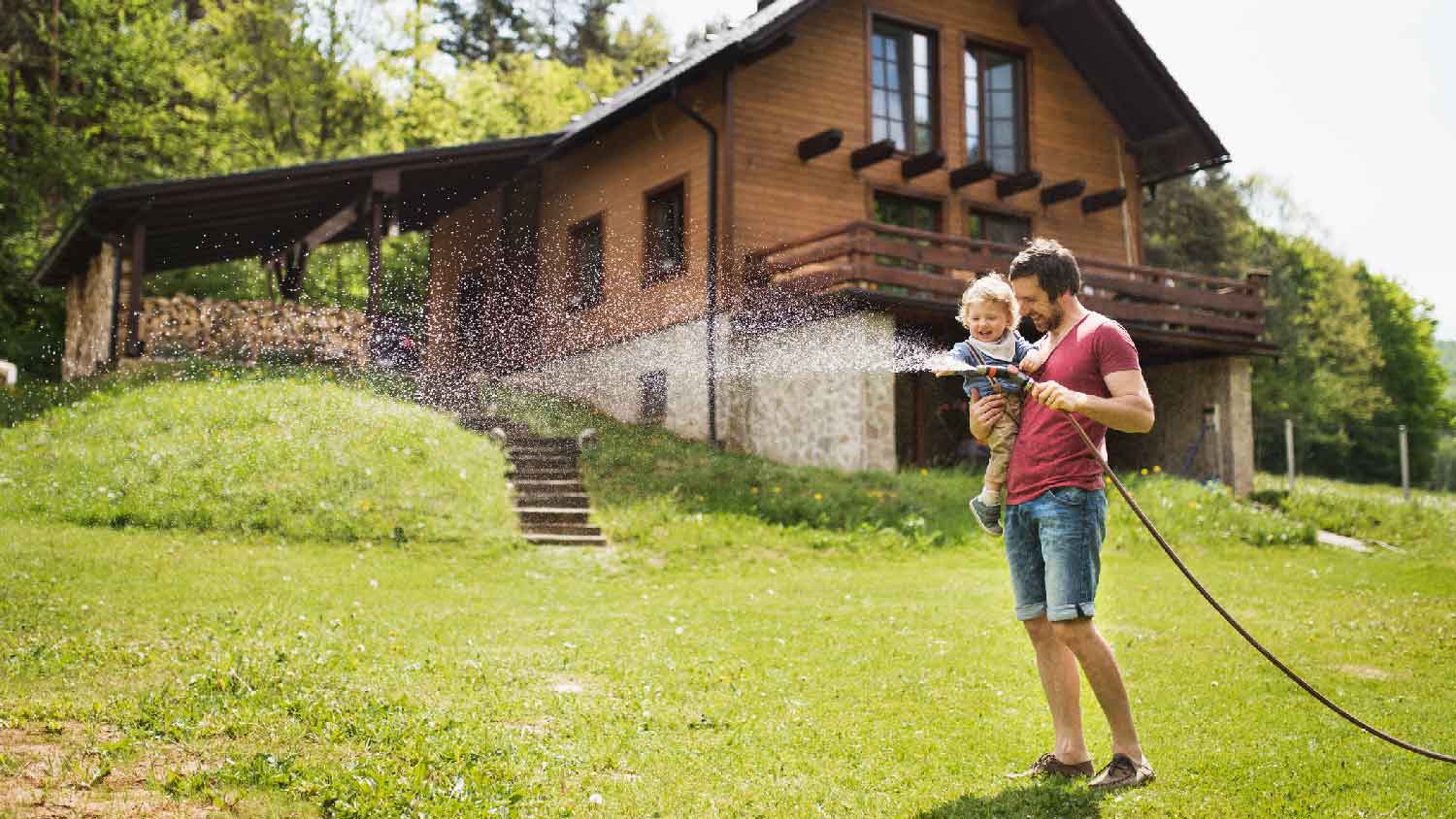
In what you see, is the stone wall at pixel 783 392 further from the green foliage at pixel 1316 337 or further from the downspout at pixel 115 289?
the green foliage at pixel 1316 337

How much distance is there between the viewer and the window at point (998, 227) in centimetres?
2041

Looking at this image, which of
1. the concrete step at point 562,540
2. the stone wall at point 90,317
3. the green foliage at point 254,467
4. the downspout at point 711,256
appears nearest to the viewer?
the green foliage at point 254,467

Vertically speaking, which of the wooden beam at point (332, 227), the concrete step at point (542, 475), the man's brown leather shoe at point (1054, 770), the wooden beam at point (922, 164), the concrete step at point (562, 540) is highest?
the wooden beam at point (922, 164)

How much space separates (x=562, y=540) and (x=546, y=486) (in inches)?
67.7

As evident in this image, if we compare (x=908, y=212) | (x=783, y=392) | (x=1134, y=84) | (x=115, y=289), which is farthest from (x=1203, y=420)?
(x=115, y=289)

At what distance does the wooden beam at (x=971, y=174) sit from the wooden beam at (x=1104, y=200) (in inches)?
97.4

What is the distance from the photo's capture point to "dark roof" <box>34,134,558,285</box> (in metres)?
16.8

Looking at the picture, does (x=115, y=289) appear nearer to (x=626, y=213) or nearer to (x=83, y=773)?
(x=626, y=213)

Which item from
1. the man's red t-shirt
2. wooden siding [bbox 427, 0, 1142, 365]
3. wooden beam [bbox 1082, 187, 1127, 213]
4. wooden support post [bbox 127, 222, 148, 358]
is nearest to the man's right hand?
the man's red t-shirt

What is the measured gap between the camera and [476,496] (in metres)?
12.9

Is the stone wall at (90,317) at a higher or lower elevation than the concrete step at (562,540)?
higher

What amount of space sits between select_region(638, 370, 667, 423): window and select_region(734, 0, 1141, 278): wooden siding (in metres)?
2.62

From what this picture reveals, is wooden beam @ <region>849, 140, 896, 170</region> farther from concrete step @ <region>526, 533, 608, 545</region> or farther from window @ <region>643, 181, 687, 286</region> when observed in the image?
concrete step @ <region>526, 533, 608, 545</region>

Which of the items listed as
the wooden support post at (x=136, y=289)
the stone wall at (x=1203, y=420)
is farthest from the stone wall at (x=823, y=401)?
the wooden support post at (x=136, y=289)
